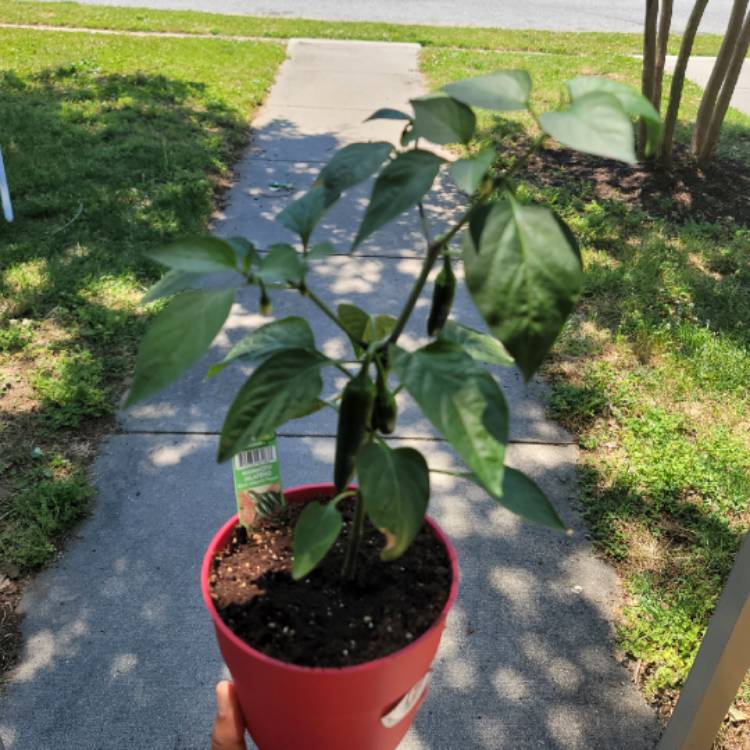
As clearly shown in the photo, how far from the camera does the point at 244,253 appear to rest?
1043 mm

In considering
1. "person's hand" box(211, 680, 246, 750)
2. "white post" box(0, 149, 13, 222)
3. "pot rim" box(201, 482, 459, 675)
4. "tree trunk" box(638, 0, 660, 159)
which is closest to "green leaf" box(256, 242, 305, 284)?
"pot rim" box(201, 482, 459, 675)

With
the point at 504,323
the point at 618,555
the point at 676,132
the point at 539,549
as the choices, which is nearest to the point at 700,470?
the point at 618,555

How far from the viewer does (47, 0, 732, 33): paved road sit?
11.8m

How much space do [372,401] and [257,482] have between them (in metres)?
0.42

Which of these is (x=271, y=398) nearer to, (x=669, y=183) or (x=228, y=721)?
(x=228, y=721)

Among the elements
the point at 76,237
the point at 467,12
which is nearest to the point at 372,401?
the point at 76,237

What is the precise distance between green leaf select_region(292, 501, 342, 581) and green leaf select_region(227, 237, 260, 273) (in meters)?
0.39

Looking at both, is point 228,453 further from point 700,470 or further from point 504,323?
point 700,470

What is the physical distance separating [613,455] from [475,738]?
1.31m

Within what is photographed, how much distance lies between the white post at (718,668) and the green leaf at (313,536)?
763 millimetres

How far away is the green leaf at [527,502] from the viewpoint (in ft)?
3.55

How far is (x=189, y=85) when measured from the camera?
704cm

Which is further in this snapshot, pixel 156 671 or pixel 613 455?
pixel 613 455

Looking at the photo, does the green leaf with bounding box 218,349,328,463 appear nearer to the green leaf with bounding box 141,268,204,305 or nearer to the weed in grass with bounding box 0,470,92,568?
the green leaf with bounding box 141,268,204,305
